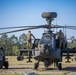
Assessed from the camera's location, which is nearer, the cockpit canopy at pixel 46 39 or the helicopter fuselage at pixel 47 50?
the helicopter fuselage at pixel 47 50

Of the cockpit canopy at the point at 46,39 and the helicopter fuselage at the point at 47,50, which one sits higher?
the cockpit canopy at the point at 46,39

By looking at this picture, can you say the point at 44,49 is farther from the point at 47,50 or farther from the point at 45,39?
the point at 45,39

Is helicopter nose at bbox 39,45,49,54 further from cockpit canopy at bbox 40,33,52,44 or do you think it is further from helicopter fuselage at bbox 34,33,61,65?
cockpit canopy at bbox 40,33,52,44

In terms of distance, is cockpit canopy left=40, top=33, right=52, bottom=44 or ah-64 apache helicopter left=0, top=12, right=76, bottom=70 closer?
ah-64 apache helicopter left=0, top=12, right=76, bottom=70

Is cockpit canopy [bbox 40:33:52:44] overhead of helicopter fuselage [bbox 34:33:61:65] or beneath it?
overhead

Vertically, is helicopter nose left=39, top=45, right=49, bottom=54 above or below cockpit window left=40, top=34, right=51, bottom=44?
below

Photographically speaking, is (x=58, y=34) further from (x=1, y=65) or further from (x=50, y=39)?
(x=1, y=65)

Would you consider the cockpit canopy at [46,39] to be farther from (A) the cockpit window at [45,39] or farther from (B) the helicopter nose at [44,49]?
(B) the helicopter nose at [44,49]

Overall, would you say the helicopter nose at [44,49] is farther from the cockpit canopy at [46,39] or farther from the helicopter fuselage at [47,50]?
the cockpit canopy at [46,39]

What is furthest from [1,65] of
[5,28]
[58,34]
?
[5,28]

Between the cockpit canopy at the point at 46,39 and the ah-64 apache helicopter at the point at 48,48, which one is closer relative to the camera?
the ah-64 apache helicopter at the point at 48,48

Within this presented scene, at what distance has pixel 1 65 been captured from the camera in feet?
85.5

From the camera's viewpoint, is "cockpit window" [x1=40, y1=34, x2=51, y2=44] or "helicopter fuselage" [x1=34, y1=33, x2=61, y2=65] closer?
"helicopter fuselage" [x1=34, y1=33, x2=61, y2=65]

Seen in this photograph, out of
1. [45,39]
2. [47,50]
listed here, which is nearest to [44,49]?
[47,50]
